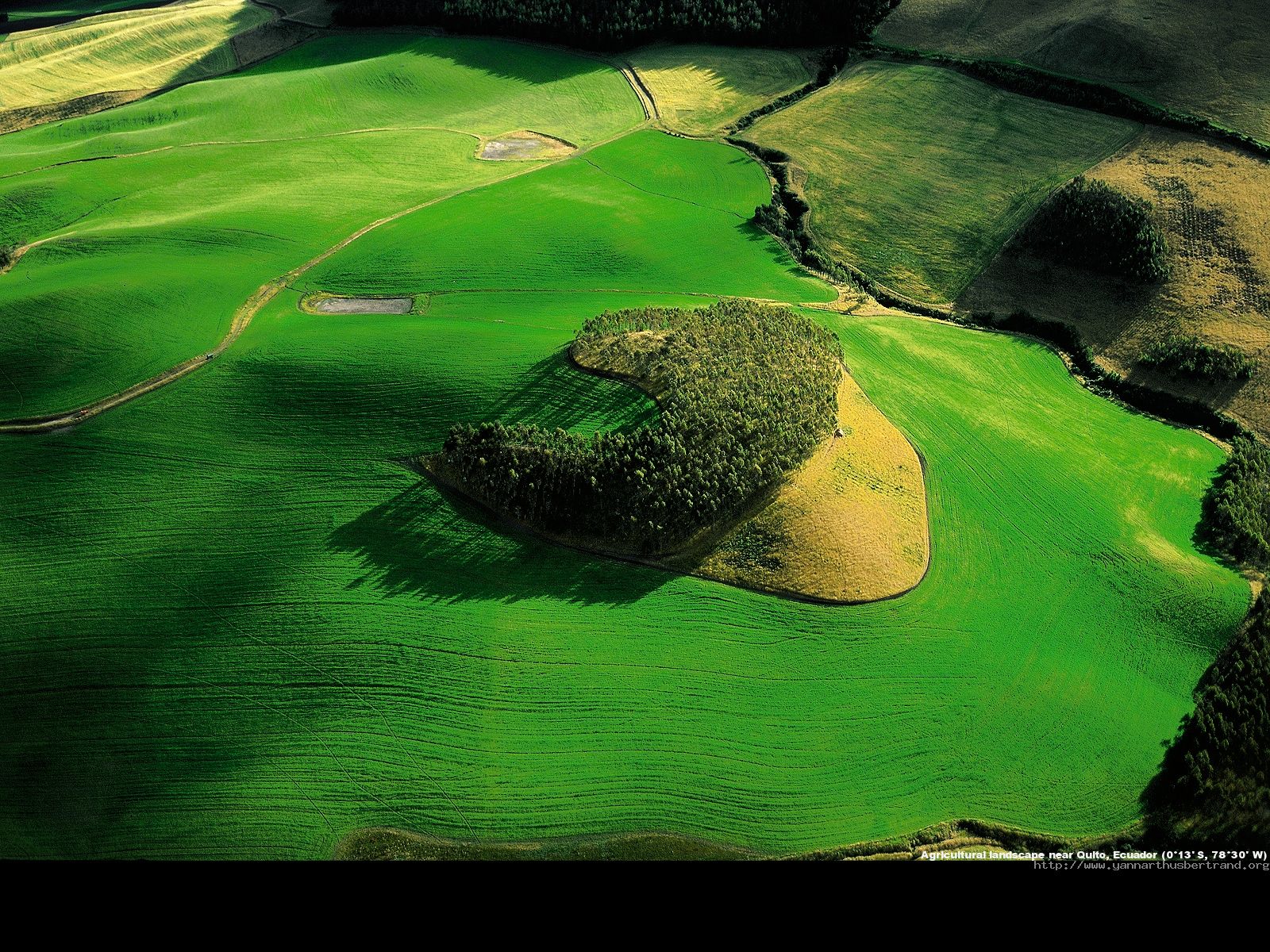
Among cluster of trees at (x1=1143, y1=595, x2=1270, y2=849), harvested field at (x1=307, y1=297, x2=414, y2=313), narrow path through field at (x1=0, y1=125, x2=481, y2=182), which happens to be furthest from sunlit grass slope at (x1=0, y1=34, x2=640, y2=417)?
cluster of trees at (x1=1143, y1=595, x2=1270, y2=849)

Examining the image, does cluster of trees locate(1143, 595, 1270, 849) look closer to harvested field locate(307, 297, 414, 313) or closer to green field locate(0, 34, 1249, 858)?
green field locate(0, 34, 1249, 858)

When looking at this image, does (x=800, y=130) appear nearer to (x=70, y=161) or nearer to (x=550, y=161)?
(x=550, y=161)

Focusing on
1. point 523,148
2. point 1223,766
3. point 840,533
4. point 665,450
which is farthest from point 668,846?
point 523,148

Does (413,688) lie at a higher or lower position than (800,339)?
lower

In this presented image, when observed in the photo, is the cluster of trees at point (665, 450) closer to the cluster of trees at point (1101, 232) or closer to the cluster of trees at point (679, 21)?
the cluster of trees at point (1101, 232)

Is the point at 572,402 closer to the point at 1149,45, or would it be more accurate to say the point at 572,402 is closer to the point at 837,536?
the point at 837,536

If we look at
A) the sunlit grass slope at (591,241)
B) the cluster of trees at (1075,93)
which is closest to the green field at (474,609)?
the sunlit grass slope at (591,241)

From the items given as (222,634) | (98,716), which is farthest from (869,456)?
(98,716)

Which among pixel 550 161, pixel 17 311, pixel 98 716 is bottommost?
pixel 98 716
